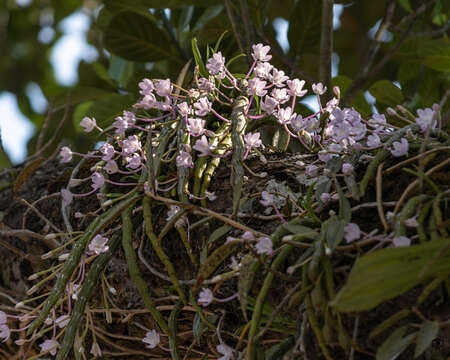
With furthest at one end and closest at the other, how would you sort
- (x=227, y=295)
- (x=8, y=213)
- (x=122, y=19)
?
(x=122, y=19) < (x=8, y=213) < (x=227, y=295)

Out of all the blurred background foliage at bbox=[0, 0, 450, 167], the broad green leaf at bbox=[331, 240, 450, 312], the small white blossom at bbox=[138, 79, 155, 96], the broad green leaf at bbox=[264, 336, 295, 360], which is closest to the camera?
the broad green leaf at bbox=[331, 240, 450, 312]

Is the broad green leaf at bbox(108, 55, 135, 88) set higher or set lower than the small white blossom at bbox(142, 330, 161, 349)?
higher

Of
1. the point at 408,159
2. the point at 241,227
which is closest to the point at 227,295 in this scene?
the point at 241,227

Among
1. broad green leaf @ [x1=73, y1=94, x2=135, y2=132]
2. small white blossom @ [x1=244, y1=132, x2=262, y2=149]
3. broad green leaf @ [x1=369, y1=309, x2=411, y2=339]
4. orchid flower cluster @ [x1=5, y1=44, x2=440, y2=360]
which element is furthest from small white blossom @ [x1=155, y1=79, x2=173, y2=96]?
broad green leaf @ [x1=73, y1=94, x2=135, y2=132]

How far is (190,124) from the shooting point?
1.69ft

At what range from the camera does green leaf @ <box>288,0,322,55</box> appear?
1.06 meters

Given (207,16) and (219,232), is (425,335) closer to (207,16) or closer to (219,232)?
(219,232)

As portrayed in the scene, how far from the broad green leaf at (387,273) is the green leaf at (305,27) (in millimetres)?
822

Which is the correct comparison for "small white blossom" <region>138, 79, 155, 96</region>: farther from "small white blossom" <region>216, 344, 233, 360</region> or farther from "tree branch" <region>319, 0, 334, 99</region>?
"tree branch" <region>319, 0, 334, 99</region>

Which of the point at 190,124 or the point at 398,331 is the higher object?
the point at 190,124

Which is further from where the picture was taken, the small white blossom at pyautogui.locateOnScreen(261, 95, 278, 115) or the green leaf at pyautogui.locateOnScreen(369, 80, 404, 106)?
the green leaf at pyautogui.locateOnScreen(369, 80, 404, 106)

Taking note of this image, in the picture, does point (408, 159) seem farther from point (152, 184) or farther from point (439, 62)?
point (439, 62)

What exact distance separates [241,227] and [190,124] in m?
0.13

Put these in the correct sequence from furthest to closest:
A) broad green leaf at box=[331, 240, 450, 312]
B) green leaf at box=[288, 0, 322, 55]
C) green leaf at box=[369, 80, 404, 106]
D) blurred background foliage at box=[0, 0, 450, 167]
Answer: green leaf at box=[288, 0, 322, 55]
blurred background foliage at box=[0, 0, 450, 167]
green leaf at box=[369, 80, 404, 106]
broad green leaf at box=[331, 240, 450, 312]
